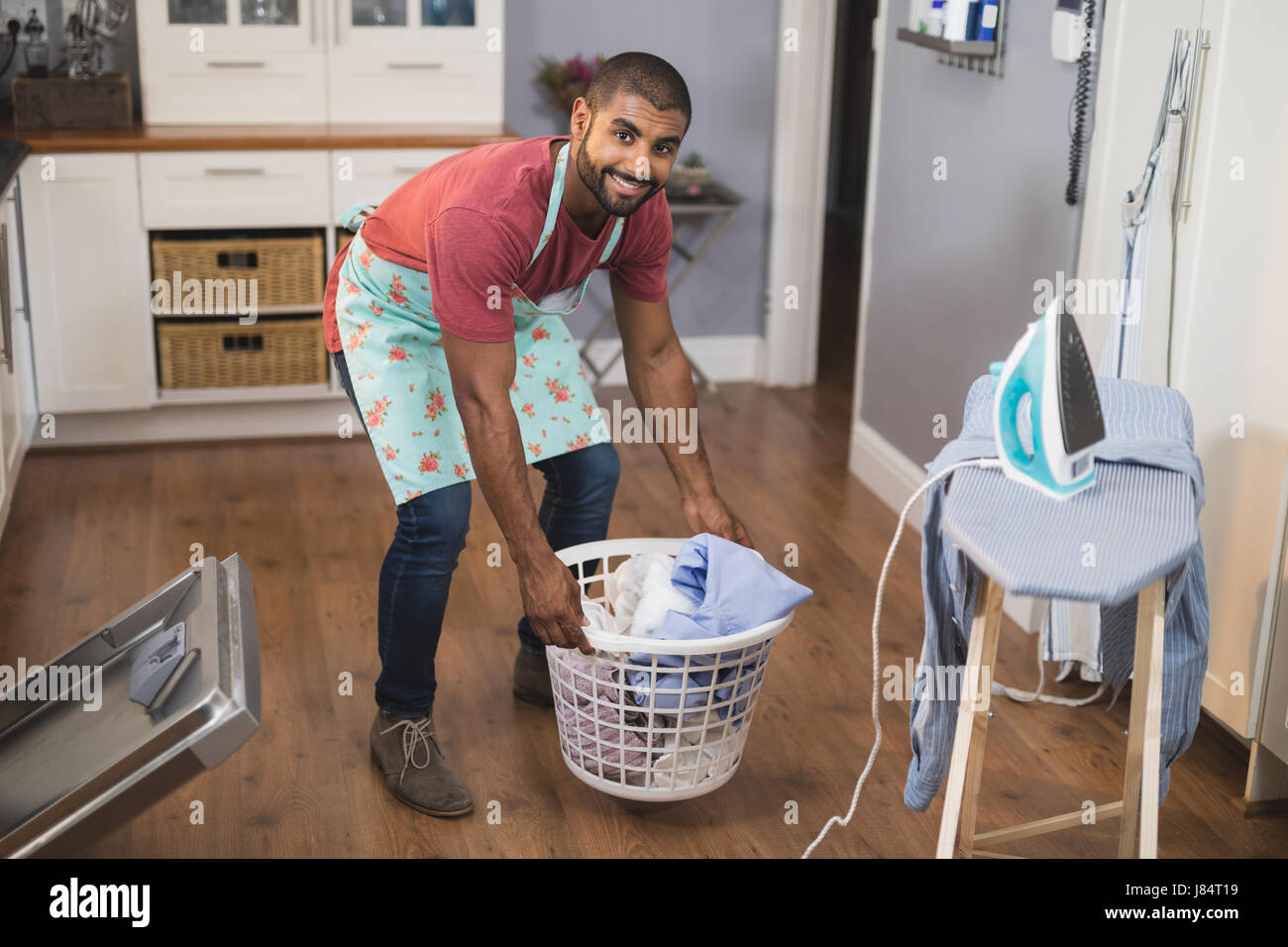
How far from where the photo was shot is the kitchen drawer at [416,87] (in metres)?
3.80

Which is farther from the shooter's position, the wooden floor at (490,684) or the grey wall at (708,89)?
the grey wall at (708,89)

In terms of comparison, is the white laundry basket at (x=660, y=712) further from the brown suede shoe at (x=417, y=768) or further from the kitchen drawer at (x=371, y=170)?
the kitchen drawer at (x=371, y=170)

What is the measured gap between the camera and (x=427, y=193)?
2.06 metres

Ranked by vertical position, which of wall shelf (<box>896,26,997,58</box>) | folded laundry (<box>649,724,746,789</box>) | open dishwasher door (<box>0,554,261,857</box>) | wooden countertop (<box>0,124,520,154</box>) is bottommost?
folded laundry (<box>649,724,746,789</box>)

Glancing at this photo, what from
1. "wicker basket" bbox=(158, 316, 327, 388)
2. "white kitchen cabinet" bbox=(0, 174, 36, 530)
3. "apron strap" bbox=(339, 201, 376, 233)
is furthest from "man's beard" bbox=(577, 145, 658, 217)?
"wicker basket" bbox=(158, 316, 327, 388)

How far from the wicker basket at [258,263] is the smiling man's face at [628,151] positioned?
75.5 inches

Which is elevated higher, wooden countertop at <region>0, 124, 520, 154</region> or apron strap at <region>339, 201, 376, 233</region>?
wooden countertop at <region>0, 124, 520, 154</region>

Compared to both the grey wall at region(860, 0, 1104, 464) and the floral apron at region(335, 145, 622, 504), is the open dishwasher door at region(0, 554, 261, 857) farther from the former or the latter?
the grey wall at region(860, 0, 1104, 464)

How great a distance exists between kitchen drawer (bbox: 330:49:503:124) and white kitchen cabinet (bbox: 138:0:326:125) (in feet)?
0.24

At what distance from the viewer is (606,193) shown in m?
1.88

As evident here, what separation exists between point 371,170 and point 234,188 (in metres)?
0.36

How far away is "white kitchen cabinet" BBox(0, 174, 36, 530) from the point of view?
3.14 metres

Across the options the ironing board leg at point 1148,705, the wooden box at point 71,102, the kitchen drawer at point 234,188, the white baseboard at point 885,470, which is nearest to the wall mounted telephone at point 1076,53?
the white baseboard at point 885,470
